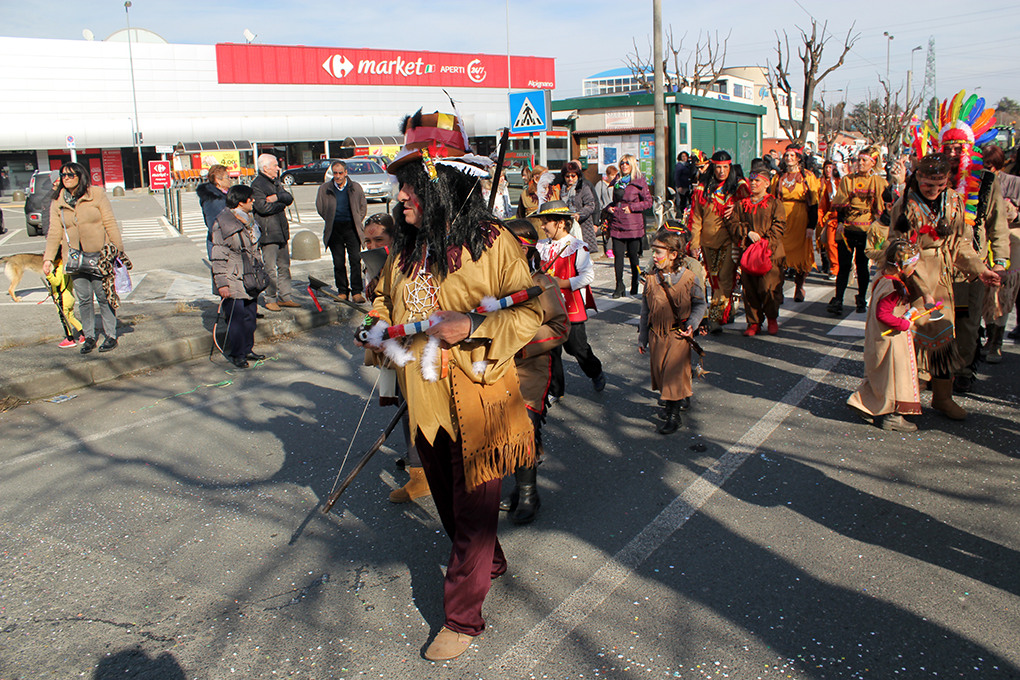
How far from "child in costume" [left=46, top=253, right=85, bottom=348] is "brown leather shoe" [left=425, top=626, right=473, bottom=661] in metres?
5.95

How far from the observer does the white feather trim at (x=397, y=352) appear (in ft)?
9.56

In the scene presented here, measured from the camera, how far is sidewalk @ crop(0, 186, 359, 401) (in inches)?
259

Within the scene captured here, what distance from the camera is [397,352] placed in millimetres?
2930

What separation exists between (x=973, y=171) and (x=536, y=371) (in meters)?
3.53

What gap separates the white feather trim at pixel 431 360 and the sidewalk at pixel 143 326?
4943 mm

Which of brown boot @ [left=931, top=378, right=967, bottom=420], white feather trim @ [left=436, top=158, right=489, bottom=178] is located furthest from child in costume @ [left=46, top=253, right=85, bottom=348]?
brown boot @ [left=931, top=378, right=967, bottom=420]

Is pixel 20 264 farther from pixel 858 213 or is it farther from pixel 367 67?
pixel 367 67

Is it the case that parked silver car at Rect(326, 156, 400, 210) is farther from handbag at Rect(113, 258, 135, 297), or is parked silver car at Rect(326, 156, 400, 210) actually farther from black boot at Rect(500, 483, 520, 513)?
black boot at Rect(500, 483, 520, 513)

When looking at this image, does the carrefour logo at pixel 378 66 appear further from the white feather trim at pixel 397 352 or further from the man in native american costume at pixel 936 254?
the white feather trim at pixel 397 352

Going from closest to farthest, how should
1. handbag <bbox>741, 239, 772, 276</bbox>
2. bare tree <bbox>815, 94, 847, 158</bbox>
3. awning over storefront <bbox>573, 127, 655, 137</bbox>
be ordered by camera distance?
handbag <bbox>741, 239, 772, 276</bbox> → awning over storefront <bbox>573, 127, 655, 137</bbox> → bare tree <bbox>815, 94, 847, 158</bbox>

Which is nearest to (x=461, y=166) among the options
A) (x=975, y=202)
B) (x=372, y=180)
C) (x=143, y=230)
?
(x=975, y=202)

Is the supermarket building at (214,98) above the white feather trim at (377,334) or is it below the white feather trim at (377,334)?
above

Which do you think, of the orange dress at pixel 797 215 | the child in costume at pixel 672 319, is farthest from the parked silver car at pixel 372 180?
the child in costume at pixel 672 319

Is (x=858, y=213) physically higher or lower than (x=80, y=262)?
higher
